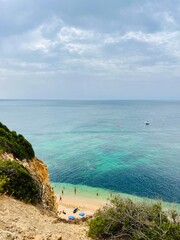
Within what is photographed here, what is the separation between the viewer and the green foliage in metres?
12.6

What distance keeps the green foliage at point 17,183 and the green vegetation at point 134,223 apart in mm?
4638

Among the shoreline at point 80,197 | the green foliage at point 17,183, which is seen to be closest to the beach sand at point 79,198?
the shoreline at point 80,197

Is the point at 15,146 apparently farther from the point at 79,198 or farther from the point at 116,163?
the point at 116,163

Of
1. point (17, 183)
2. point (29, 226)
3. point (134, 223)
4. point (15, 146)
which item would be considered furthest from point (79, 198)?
point (29, 226)

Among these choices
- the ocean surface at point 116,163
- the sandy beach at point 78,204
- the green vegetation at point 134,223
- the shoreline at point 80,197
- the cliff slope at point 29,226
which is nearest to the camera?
the cliff slope at point 29,226

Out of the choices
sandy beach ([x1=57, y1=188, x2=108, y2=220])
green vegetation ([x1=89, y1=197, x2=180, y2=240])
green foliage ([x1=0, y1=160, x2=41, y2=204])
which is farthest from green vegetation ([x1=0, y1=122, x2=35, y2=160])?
sandy beach ([x1=57, y1=188, x2=108, y2=220])

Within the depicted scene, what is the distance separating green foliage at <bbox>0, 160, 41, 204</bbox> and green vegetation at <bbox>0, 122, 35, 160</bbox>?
427 centimetres

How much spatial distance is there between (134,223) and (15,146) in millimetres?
12596

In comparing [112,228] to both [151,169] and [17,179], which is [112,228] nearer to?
[17,179]

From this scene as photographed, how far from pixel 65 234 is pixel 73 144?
202 ft

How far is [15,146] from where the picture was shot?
1919 cm

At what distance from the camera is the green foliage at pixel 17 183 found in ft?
41.4

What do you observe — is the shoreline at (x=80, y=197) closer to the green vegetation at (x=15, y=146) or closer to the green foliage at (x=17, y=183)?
the green vegetation at (x=15, y=146)

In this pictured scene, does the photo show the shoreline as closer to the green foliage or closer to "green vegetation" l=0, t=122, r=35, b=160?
"green vegetation" l=0, t=122, r=35, b=160
